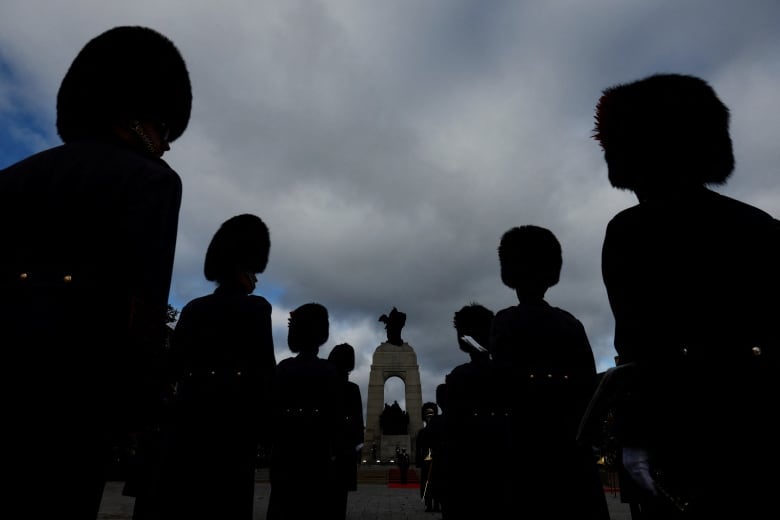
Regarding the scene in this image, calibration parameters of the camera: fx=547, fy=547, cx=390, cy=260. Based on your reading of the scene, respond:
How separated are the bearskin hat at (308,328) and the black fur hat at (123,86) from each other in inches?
191

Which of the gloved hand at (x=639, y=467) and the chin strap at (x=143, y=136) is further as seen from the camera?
the chin strap at (x=143, y=136)

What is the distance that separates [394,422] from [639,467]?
115 ft

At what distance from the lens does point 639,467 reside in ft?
5.77

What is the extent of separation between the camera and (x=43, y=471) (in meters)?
1.59

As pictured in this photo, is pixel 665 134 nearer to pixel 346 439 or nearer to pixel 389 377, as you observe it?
pixel 346 439

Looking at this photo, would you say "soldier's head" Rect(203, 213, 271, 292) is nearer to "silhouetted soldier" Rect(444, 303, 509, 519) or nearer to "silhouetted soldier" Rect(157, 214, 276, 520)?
"silhouetted soldier" Rect(157, 214, 276, 520)

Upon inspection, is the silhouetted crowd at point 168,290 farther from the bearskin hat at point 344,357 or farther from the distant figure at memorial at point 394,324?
the distant figure at memorial at point 394,324

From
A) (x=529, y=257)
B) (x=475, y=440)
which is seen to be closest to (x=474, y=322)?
(x=475, y=440)

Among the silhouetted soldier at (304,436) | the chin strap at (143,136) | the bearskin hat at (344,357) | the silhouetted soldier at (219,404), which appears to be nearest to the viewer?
the chin strap at (143,136)

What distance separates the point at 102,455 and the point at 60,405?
0.22 m

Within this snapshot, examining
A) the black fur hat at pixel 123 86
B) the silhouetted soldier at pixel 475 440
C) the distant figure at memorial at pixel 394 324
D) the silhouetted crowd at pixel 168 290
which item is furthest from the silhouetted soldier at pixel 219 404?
the distant figure at memorial at pixel 394 324

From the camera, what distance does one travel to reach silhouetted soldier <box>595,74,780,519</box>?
1.61 meters

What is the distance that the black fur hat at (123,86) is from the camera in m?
2.39

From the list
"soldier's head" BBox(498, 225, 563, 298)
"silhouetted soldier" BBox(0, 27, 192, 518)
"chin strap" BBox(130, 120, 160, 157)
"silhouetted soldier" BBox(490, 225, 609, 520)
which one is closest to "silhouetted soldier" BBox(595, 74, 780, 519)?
"silhouetted soldier" BBox(0, 27, 192, 518)
